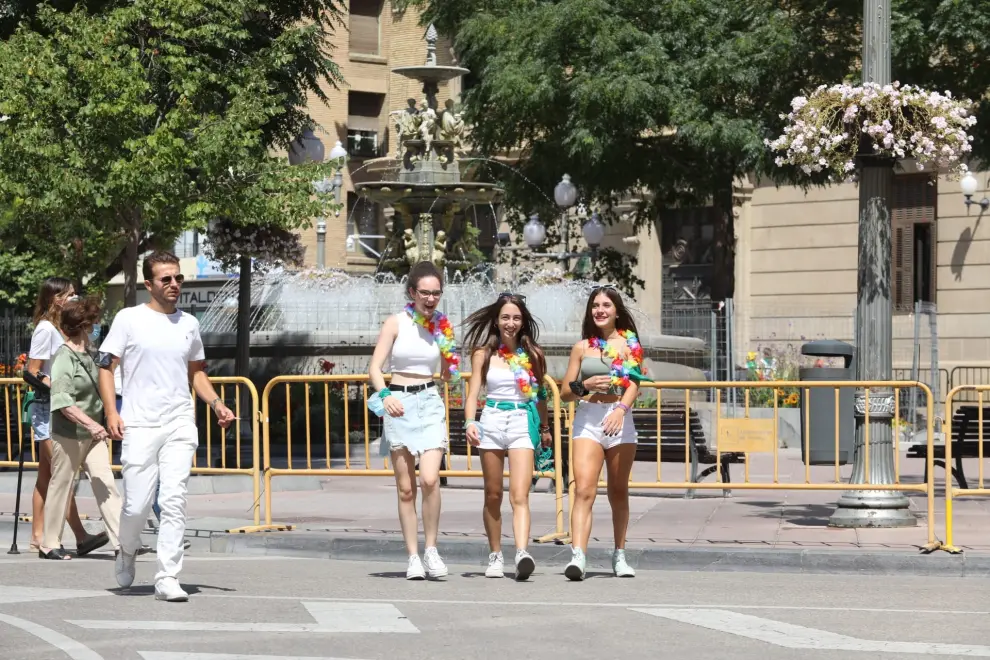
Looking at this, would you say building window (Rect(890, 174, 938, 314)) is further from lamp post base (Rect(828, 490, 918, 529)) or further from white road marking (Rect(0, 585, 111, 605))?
white road marking (Rect(0, 585, 111, 605))

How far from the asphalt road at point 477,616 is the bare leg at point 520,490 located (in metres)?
0.29

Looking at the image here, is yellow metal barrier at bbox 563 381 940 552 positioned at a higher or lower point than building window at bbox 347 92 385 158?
lower

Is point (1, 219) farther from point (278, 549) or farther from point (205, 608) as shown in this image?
point (205, 608)

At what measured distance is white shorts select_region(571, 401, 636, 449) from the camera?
11.0 meters

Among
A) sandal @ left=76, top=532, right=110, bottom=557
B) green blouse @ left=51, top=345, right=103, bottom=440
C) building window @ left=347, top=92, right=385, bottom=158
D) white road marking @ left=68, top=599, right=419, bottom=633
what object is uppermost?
building window @ left=347, top=92, right=385, bottom=158

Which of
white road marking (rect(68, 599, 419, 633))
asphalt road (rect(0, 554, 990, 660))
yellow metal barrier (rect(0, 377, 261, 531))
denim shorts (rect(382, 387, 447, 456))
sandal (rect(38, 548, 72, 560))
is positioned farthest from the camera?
yellow metal barrier (rect(0, 377, 261, 531))

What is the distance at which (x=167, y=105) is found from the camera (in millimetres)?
21297

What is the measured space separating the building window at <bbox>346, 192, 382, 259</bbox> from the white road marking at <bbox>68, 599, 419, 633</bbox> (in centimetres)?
4989

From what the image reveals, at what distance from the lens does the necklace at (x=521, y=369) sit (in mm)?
10930

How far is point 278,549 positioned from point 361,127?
4684cm

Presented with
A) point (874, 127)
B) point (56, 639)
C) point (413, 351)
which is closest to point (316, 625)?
point (56, 639)

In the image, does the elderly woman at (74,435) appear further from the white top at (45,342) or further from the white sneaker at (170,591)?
the white sneaker at (170,591)

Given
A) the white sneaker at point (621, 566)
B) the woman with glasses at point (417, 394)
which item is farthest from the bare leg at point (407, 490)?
the white sneaker at point (621, 566)

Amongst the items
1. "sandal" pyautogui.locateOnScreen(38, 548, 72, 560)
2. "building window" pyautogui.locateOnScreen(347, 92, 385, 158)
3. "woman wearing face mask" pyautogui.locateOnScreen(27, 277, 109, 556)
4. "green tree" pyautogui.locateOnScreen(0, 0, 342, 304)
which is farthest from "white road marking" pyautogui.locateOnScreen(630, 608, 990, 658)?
"building window" pyautogui.locateOnScreen(347, 92, 385, 158)
